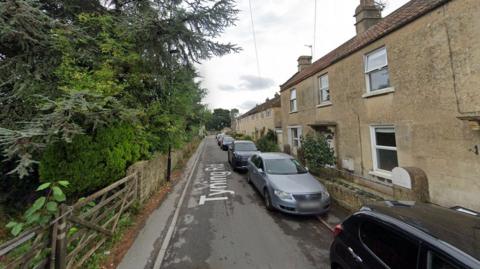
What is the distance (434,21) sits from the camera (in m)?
5.29

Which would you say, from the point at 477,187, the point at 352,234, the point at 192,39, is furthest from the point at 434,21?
the point at 192,39

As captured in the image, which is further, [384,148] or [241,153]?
[241,153]

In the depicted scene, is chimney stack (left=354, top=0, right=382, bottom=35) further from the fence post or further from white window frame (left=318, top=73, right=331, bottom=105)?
the fence post

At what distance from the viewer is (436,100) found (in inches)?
207

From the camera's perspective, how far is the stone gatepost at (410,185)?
16.6ft

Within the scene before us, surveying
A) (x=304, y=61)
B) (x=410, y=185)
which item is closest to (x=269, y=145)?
(x=304, y=61)

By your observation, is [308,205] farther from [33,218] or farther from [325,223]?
[33,218]

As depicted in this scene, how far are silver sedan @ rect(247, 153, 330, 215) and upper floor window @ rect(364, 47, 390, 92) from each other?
3855mm

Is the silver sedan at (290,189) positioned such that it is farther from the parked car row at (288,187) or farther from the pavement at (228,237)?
the pavement at (228,237)

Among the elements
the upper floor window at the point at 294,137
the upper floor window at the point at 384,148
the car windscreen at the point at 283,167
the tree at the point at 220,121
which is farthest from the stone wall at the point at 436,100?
the tree at the point at 220,121

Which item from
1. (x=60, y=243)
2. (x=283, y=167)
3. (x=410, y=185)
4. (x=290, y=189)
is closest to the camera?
(x=60, y=243)

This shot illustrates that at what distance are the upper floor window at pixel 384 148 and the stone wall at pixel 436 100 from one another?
7.0 inches

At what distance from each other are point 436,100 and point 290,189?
14.0ft

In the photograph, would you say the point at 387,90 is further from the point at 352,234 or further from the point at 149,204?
the point at 149,204
